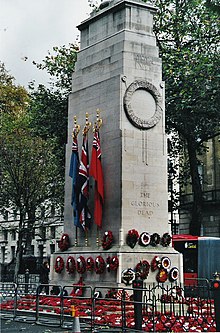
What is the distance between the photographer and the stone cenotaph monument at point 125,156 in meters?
19.0

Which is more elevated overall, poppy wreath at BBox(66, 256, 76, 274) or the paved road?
poppy wreath at BBox(66, 256, 76, 274)

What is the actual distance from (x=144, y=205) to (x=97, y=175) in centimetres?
181

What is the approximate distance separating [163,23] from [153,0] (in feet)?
4.79

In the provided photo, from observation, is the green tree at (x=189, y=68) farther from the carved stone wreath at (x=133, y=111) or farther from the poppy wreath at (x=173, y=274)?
the poppy wreath at (x=173, y=274)

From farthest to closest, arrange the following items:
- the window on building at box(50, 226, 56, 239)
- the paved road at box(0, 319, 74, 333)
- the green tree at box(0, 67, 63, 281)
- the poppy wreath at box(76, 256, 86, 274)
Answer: the window on building at box(50, 226, 56, 239), the green tree at box(0, 67, 63, 281), the poppy wreath at box(76, 256, 86, 274), the paved road at box(0, 319, 74, 333)

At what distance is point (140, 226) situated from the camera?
1938 cm

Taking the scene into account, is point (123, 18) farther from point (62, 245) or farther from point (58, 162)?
point (58, 162)

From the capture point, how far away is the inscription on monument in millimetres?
19439

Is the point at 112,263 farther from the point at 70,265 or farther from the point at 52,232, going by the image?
the point at 52,232

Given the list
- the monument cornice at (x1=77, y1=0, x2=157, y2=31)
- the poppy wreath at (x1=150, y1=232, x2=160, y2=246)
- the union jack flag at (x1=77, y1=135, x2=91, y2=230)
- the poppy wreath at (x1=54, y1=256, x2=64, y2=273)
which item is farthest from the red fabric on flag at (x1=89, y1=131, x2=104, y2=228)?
the monument cornice at (x1=77, y1=0, x2=157, y2=31)

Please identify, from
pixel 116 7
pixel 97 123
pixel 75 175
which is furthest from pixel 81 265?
pixel 116 7

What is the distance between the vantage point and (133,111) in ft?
65.7

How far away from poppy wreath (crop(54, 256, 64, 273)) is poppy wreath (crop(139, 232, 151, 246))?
3.22 meters

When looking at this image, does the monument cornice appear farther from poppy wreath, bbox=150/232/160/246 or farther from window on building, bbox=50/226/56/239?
window on building, bbox=50/226/56/239
